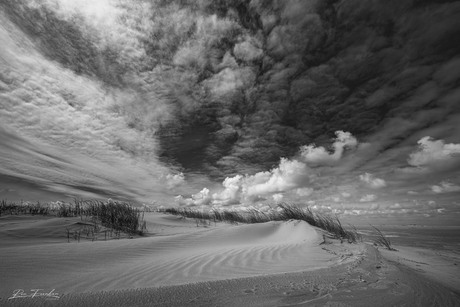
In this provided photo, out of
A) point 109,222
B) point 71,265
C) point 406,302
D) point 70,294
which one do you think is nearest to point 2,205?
point 109,222

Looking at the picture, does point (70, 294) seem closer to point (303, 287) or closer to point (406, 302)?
point (303, 287)

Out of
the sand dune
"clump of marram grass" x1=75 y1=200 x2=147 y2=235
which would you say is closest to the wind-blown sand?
the sand dune

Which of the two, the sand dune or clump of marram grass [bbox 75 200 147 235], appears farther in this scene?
clump of marram grass [bbox 75 200 147 235]

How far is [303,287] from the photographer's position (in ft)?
7.41

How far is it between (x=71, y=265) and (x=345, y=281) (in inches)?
137

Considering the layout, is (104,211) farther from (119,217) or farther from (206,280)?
(206,280)

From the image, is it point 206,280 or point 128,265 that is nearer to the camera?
point 206,280
